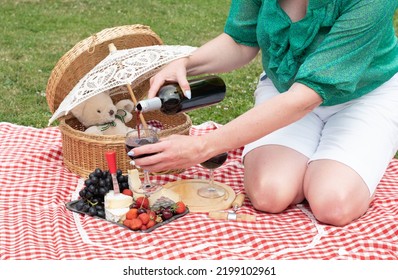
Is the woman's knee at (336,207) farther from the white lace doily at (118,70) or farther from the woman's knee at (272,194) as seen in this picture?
the white lace doily at (118,70)

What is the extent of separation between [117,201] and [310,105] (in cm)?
88

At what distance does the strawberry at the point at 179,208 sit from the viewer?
10.2 feet

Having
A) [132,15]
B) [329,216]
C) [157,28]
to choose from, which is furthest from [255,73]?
[329,216]

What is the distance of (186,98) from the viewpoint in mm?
3109

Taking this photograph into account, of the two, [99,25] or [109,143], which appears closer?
[109,143]

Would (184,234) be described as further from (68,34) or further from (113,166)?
(68,34)

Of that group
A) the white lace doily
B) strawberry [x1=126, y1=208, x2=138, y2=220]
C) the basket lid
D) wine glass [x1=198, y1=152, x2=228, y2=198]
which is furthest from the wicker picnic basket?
strawberry [x1=126, y1=208, x2=138, y2=220]

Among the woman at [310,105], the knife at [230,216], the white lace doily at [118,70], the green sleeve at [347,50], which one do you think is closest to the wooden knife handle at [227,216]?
the knife at [230,216]

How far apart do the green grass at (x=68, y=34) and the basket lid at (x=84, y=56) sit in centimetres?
83

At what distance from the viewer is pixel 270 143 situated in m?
3.26

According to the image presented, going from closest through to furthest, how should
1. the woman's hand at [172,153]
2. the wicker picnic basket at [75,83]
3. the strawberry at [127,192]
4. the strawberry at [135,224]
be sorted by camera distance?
the woman's hand at [172,153] < the strawberry at [135,224] < the strawberry at [127,192] < the wicker picnic basket at [75,83]

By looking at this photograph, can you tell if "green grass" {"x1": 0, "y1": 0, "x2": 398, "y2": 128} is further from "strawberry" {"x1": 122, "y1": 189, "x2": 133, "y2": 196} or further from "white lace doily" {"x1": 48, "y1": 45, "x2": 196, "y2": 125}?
"strawberry" {"x1": 122, "y1": 189, "x2": 133, "y2": 196}
